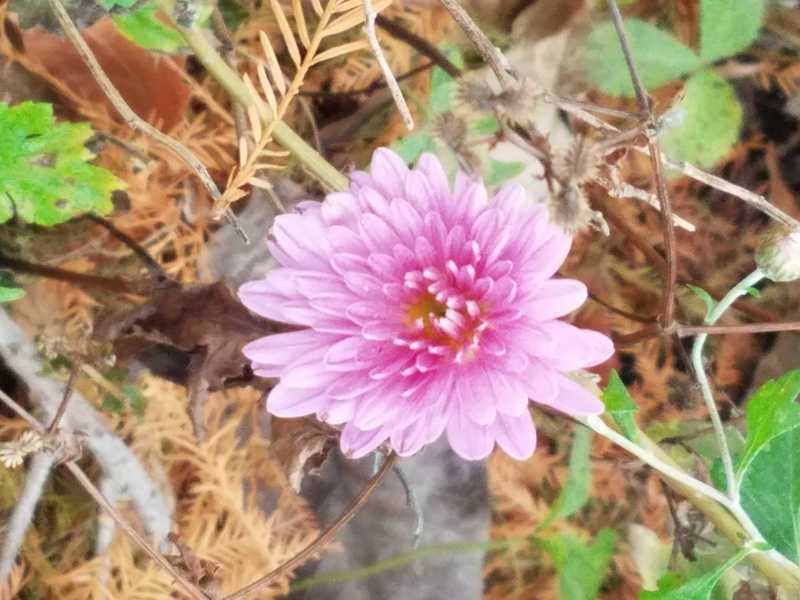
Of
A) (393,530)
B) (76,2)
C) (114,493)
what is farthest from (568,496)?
(76,2)

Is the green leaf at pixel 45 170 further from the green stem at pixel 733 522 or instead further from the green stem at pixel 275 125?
the green stem at pixel 733 522

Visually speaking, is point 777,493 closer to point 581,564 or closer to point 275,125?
point 581,564

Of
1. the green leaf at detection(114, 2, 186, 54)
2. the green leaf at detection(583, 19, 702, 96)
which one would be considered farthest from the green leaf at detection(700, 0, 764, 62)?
the green leaf at detection(114, 2, 186, 54)

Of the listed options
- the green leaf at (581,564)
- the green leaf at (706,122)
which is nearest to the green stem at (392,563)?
the green leaf at (581,564)

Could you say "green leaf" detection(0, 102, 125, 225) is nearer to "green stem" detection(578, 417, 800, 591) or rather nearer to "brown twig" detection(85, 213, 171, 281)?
"brown twig" detection(85, 213, 171, 281)

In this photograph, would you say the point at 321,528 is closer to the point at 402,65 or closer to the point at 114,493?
the point at 114,493
